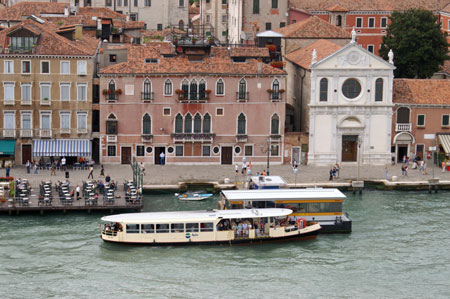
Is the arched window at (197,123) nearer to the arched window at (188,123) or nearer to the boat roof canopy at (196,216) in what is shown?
the arched window at (188,123)

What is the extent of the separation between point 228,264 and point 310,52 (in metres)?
30.7

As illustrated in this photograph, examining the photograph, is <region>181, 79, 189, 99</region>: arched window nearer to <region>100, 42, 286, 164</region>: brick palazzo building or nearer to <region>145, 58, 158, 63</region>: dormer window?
<region>100, 42, 286, 164</region>: brick palazzo building

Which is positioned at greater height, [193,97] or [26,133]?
[193,97]

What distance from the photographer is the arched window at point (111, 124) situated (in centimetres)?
6700

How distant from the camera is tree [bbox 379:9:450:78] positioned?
83438 millimetres

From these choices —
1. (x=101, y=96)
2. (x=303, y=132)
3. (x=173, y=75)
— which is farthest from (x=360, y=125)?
(x=101, y=96)

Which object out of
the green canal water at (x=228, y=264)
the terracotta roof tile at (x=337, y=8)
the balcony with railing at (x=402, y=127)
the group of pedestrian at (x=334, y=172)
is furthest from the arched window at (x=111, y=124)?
the terracotta roof tile at (x=337, y=8)

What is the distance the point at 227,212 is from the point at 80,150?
1917 cm

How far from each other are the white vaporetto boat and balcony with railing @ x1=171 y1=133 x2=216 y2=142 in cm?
1700

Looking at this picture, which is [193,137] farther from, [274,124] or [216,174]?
[274,124]

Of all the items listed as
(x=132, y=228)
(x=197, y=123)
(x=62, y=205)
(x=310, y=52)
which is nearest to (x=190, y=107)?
(x=197, y=123)

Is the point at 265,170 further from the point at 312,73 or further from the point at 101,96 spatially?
the point at 101,96

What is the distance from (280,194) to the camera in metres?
52.9

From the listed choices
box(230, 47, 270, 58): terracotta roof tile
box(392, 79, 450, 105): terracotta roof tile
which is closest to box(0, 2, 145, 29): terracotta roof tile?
box(230, 47, 270, 58): terracotta roof tile
